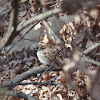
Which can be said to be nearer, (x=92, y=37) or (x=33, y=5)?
(x=33, y=5)

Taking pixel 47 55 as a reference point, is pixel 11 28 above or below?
above

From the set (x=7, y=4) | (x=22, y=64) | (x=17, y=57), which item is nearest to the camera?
(x=7, y=4)

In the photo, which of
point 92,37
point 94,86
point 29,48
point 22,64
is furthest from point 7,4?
point 29,48

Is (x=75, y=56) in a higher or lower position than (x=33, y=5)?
lower

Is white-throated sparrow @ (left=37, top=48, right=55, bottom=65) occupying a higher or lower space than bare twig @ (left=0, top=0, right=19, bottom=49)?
lower

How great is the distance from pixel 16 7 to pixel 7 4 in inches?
56.0

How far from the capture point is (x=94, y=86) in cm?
83

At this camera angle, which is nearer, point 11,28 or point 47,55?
point 11,28

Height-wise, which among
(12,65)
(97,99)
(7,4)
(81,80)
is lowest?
(12,65)

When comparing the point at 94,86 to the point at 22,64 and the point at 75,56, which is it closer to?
the point at 75,56

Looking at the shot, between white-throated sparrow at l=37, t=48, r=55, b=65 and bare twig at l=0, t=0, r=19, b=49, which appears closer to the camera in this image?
bare twig at l=0, t=0, r=19, b=49

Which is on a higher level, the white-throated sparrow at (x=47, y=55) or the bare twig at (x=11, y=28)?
the bare twig at (x=11, y=28)

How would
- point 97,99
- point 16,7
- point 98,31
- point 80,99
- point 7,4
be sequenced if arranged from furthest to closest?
point 98,31, point 7,4, point 80,99, point 16,7, point 97,99

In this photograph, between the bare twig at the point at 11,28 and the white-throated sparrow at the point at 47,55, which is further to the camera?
the white-throated sparrow at the point at 47,55
